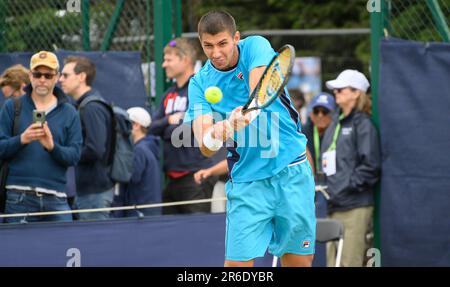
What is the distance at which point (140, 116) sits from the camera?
1007cm

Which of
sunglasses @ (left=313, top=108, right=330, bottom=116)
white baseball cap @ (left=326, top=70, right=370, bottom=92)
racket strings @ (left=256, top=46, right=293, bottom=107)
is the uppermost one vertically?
white baseball cap @ (left=326, top=70, right=370, bottom=92)

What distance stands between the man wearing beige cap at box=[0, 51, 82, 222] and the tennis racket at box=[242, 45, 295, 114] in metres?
2.79

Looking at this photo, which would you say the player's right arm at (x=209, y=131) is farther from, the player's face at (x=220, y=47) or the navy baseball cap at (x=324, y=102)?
the navy baseball cap at (x=324, y=102)

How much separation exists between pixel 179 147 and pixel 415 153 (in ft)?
7.67

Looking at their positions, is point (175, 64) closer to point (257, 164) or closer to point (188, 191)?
point (188, 191)

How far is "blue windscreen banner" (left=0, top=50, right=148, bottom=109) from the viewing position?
428 inches

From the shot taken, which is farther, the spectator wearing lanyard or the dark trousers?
the dark trousers

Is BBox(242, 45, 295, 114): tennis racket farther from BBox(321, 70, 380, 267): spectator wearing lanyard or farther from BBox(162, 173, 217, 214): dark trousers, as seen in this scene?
BBox(162, 173, 217, 214): dark trousers

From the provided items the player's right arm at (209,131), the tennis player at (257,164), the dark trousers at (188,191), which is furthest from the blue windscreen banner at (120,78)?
the player's right arm at (209,131)

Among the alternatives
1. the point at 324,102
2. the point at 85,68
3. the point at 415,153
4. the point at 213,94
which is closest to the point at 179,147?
the point at 85,68

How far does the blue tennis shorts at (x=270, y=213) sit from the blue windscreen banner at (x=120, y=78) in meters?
4.35

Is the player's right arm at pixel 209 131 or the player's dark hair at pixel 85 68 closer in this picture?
the player's right arm at pixel 209 131

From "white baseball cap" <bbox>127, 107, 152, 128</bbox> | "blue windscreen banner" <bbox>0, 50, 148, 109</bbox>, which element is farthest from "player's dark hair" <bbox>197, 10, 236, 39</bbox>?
"blue windscreen banner" <bbox>0, 50, 148, 109</bbox>

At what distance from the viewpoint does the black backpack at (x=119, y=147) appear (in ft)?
30.5
